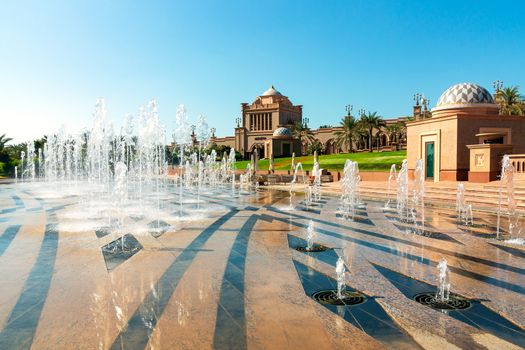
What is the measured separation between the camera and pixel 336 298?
4754mm

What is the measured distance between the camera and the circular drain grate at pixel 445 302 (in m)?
4.47

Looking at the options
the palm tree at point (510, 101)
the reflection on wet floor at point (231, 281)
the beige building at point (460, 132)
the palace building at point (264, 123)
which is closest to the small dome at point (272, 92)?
the palace building at point (264, 123)

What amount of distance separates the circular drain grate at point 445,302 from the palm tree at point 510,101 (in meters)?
46.0

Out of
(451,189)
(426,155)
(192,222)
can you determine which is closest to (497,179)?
(451,189)

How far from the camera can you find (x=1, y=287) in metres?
5.15

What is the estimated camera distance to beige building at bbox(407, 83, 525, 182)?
22.4m

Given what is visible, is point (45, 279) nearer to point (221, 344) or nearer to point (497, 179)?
point (221, 344)

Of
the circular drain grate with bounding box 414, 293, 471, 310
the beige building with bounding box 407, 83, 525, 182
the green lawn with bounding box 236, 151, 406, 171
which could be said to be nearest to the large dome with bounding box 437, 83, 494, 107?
the beige building with bounding box 407, 83, 525, 182

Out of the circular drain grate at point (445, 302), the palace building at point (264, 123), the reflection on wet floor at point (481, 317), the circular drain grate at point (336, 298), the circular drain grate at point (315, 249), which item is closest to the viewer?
the reflection on wet floor at point (481, 317)

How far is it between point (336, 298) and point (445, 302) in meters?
1.26

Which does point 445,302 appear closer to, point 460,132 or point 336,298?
point 336,298

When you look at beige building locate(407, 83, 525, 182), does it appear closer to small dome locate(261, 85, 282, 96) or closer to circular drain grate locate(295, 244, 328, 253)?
circular drain grate locate(295, 244, 328, 253)

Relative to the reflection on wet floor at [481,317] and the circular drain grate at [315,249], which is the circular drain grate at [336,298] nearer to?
the reflection on wet floor at [481,317]

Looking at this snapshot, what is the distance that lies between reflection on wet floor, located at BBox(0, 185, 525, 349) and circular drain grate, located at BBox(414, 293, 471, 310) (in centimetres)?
13
